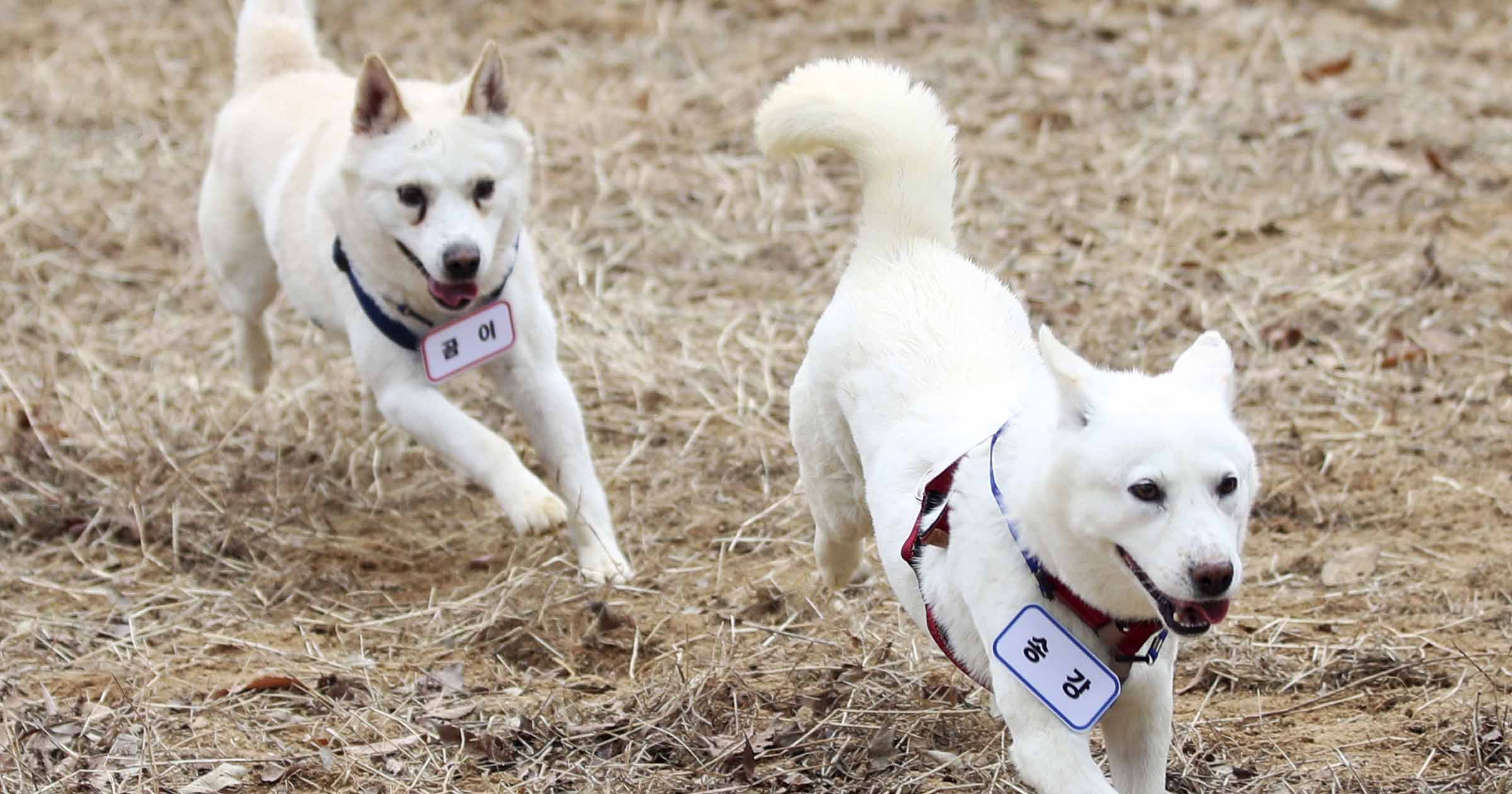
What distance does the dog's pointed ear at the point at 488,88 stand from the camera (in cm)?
470

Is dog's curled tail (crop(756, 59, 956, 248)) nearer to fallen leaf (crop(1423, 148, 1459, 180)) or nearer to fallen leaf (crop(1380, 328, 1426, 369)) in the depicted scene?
fallen leaf (crop(1380, 328, 1426, 369))

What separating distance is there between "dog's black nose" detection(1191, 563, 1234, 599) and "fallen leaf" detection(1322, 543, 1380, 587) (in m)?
1.93

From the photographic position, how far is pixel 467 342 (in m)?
4.66

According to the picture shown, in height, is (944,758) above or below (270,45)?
below

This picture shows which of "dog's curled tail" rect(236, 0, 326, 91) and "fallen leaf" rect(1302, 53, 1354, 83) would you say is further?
"fallen leaf" rect(1302, 53, 1354, 83)

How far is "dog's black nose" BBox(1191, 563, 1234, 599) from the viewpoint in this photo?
8.28 feet

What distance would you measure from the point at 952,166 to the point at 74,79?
22.2ft

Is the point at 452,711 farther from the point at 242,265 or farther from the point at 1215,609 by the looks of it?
the point at 242,265

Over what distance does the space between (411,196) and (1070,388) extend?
2.43 m

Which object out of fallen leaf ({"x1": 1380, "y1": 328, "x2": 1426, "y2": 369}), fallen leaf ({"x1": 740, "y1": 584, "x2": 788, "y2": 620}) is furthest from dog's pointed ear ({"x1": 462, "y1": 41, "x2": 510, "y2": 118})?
fallen leaf ({"x1": 1380, "y1": 328, "x2": 1426, "y2": 369})

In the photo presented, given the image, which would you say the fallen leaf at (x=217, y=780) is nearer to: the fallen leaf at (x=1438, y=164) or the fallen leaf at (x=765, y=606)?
the fallen leaf at (x=765, y=606)

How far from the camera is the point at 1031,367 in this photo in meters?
3.23

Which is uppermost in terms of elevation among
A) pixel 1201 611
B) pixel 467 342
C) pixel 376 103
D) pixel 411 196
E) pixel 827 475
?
Result: pixel 376 103

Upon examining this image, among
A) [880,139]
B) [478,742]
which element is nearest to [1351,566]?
[880,139]
